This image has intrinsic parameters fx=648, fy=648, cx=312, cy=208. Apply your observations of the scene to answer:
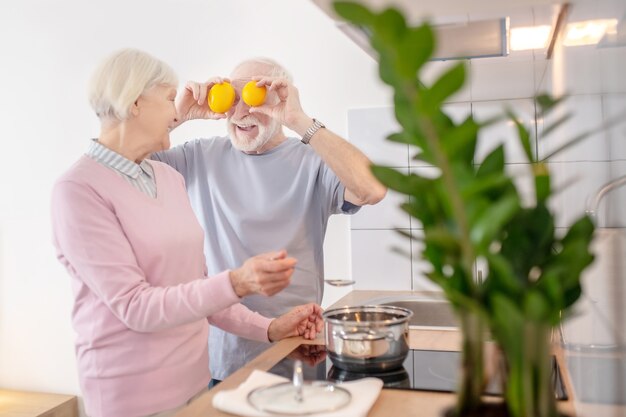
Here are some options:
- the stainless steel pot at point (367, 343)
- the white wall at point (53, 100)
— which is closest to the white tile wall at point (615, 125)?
the stainless steel pot at point (367, 343)

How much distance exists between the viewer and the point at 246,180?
192cm

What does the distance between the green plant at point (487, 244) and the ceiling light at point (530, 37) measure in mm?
924

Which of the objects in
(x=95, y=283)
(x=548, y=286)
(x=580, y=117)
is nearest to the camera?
(x=548, y=286)

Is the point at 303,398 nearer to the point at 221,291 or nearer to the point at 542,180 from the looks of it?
the point at 221,291

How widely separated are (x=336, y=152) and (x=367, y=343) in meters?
0.70

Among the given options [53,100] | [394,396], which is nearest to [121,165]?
[394,396]

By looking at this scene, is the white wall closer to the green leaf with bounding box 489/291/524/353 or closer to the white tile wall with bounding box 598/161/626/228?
the white tile wall with bounding box 598/161/626/228

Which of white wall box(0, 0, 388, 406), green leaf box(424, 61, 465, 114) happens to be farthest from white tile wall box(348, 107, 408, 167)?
green leaf box(424, 61, 465, 114)

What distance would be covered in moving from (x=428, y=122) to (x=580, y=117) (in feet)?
1.91

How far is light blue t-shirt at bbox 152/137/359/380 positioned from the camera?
183 centimetres

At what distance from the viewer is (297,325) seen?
1482 mm

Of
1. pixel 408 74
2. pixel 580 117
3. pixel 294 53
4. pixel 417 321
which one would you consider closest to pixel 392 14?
pixel 408 74

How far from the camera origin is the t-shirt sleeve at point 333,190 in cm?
184

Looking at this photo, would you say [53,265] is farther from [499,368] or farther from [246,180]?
[499,368]
